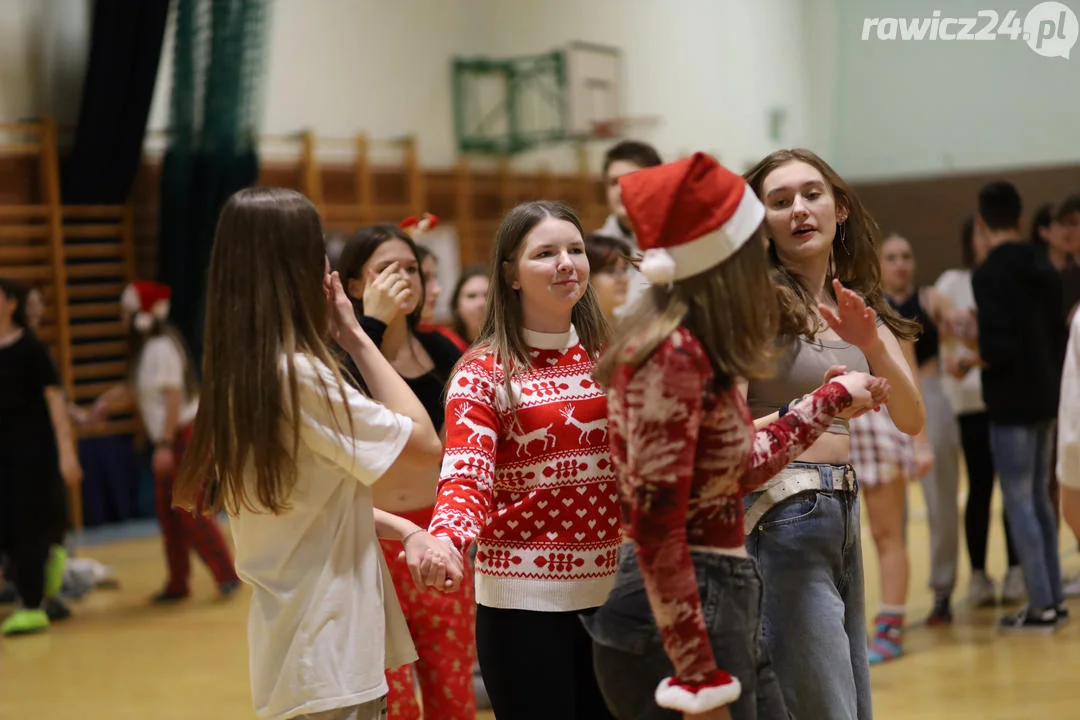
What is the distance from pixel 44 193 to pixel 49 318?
877 millimetres

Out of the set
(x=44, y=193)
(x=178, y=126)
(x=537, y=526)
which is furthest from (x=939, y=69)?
(x=44, y=193)

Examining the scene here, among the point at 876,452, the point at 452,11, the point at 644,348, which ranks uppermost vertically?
the point at 452,11

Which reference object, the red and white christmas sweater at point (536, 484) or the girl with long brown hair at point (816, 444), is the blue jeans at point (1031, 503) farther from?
the red and white christmas sweater at point (536, 484)

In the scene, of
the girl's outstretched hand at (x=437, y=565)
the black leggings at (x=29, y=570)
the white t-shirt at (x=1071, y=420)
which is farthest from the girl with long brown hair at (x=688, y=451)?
the black leggings at (x=29, y=570)

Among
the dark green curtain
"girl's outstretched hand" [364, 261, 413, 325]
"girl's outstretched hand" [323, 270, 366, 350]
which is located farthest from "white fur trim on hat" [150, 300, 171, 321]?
"girl's outstretched hand" [323, 270, 366, 350]

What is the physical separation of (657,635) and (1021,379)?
3561 mm

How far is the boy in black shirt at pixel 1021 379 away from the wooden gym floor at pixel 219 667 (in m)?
0.30

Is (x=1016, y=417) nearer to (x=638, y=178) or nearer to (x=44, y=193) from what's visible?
(x=638, y=178)

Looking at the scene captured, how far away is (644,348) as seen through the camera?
66.5 inches

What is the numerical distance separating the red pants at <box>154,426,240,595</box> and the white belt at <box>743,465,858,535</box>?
442cm

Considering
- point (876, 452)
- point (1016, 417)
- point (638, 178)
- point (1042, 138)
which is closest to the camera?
point (638, 178)

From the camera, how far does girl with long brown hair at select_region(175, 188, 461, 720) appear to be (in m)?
1.98

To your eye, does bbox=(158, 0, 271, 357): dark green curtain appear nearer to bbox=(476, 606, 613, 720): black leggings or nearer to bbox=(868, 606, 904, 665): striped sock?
bbox=(868, 606, 904, 665): striped sock

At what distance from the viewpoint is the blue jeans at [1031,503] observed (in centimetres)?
473
